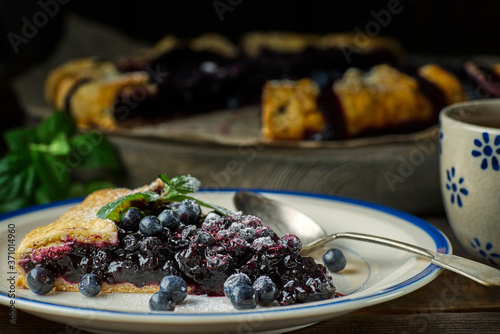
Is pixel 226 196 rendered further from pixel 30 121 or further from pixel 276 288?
pixel 30 121

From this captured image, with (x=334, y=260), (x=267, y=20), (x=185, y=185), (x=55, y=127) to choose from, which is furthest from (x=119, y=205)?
(x=267, y=20)

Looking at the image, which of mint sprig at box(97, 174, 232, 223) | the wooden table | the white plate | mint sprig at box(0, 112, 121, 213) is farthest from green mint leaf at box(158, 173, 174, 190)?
mint sprig at box(0, 112, 121, 213)

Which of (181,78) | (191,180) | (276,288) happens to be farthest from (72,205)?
(181,78)

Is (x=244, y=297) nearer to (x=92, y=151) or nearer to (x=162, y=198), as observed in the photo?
(x=162, y=198)

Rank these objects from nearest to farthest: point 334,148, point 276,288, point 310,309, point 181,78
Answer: point 310,309 → point 276,288 → point 334,148 → point 181,78

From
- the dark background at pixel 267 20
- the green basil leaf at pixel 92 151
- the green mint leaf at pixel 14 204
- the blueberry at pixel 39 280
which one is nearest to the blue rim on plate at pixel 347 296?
the blueberry at pixel 39 280

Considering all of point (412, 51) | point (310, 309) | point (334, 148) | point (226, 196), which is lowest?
point (412, 51)

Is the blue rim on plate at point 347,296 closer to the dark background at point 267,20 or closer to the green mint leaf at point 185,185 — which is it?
the green mint leaf at point 185,185
